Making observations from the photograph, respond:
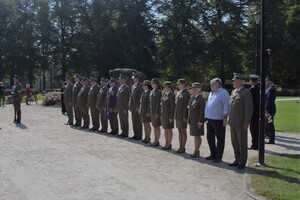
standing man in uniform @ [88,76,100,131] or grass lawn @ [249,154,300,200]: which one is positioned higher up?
standing man in uniform @ [88,76,100,131]

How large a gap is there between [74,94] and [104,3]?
130ft

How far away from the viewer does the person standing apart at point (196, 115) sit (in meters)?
10.5

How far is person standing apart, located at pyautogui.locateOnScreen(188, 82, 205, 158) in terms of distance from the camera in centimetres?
1048

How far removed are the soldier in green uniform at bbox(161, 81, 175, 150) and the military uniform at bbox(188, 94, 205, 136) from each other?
110 cm

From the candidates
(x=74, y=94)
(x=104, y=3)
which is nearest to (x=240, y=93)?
(x=74, y=94)

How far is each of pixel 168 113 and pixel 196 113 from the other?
1408 mm

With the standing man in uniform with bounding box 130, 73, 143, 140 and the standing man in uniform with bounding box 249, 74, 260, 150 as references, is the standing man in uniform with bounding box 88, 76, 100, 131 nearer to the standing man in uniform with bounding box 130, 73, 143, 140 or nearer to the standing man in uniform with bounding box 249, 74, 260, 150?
the standing man in uniform with bounding box 130, 73, 143, 140

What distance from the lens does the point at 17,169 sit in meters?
8.98

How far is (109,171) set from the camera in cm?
878

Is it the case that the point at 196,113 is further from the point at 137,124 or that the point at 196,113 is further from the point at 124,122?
the point at 124,122

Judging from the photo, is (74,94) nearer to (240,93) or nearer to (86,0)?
(240,93)

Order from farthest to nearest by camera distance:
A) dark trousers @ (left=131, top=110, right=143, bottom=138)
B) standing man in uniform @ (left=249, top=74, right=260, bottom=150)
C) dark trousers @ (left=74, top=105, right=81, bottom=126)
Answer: dark trousers @ (left=74, top=105, right=81, bottom=126) < dark trousers @ (left=131, top=110, right=143, bottom=138) < standing man in uniform @ (left=249, top=74, right=260, bottom=150)

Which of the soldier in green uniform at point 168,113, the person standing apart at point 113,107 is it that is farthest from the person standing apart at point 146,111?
the person standing apart at point 113,107

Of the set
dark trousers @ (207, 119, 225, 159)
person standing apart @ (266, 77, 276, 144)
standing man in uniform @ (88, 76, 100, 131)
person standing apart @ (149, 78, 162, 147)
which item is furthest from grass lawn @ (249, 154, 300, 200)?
standing man in uniform @ (88, 76, 100, 131)
